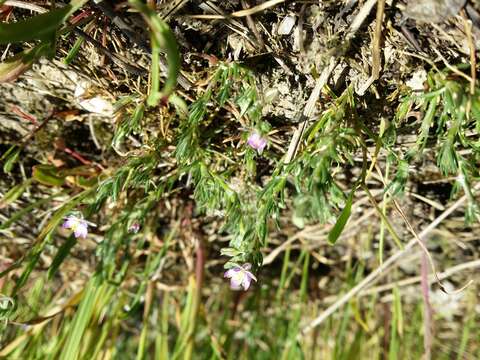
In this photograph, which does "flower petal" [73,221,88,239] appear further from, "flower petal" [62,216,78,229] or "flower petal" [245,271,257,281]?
"flower petal" [245,271,257,281]

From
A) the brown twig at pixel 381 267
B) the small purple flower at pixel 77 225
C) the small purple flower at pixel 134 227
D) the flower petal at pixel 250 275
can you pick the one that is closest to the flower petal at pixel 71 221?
the small purple flower at pixel 77 225

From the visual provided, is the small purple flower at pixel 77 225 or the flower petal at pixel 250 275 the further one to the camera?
the small purple flower at pixel 77 225

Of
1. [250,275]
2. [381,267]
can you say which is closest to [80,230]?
[250,275]

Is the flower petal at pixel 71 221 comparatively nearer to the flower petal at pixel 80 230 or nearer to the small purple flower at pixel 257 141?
the flower petal at pixel 80 230

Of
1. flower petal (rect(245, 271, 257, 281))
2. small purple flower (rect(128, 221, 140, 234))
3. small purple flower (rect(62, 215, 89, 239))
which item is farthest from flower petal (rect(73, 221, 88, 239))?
flower petal (rect(245, 271, 257, 281))

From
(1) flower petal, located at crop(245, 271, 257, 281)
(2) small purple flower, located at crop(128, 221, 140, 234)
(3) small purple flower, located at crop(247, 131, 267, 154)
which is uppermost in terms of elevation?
(3) small purple flower, located at crop(247, 131, 267, 154)

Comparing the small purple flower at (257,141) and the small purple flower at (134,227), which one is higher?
the small purple flower at (257,141)

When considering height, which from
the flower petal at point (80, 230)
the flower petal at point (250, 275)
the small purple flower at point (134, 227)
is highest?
the small purple flower at point (134, 227)

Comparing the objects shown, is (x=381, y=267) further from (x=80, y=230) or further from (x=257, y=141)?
(x=80, y=230)
